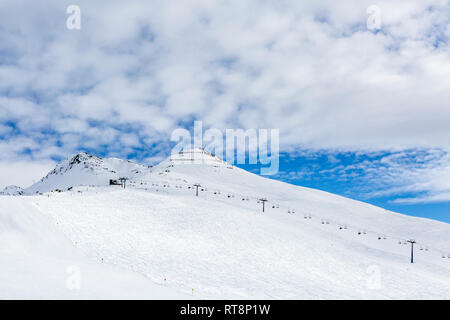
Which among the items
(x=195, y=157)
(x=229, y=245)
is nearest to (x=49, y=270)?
(x=229, y=245)

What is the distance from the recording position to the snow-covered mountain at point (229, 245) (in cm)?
2256

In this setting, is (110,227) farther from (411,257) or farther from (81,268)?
(411,257)

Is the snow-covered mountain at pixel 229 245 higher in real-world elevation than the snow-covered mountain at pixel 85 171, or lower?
lower

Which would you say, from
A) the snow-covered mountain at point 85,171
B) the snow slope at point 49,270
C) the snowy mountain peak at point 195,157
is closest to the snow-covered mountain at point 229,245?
the snow slope at point 49,270

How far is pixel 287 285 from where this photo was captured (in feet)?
76.7

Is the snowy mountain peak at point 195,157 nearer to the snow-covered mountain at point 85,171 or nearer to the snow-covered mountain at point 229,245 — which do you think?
the snow-covered mountain at point 85,171

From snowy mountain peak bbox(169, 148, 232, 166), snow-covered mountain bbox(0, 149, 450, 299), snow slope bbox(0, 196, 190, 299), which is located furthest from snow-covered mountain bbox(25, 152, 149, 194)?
snow slope bbox(0, 196, 190, 299)

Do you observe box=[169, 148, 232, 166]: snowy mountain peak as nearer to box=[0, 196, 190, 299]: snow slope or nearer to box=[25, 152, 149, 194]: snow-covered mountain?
box=[25, 152, 149, 194]: snow-covered mountain

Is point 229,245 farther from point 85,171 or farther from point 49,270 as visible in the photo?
point 85,171

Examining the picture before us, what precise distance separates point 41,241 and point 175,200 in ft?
75.0

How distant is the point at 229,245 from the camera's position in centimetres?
3256

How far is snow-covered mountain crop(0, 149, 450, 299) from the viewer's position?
22562mm
